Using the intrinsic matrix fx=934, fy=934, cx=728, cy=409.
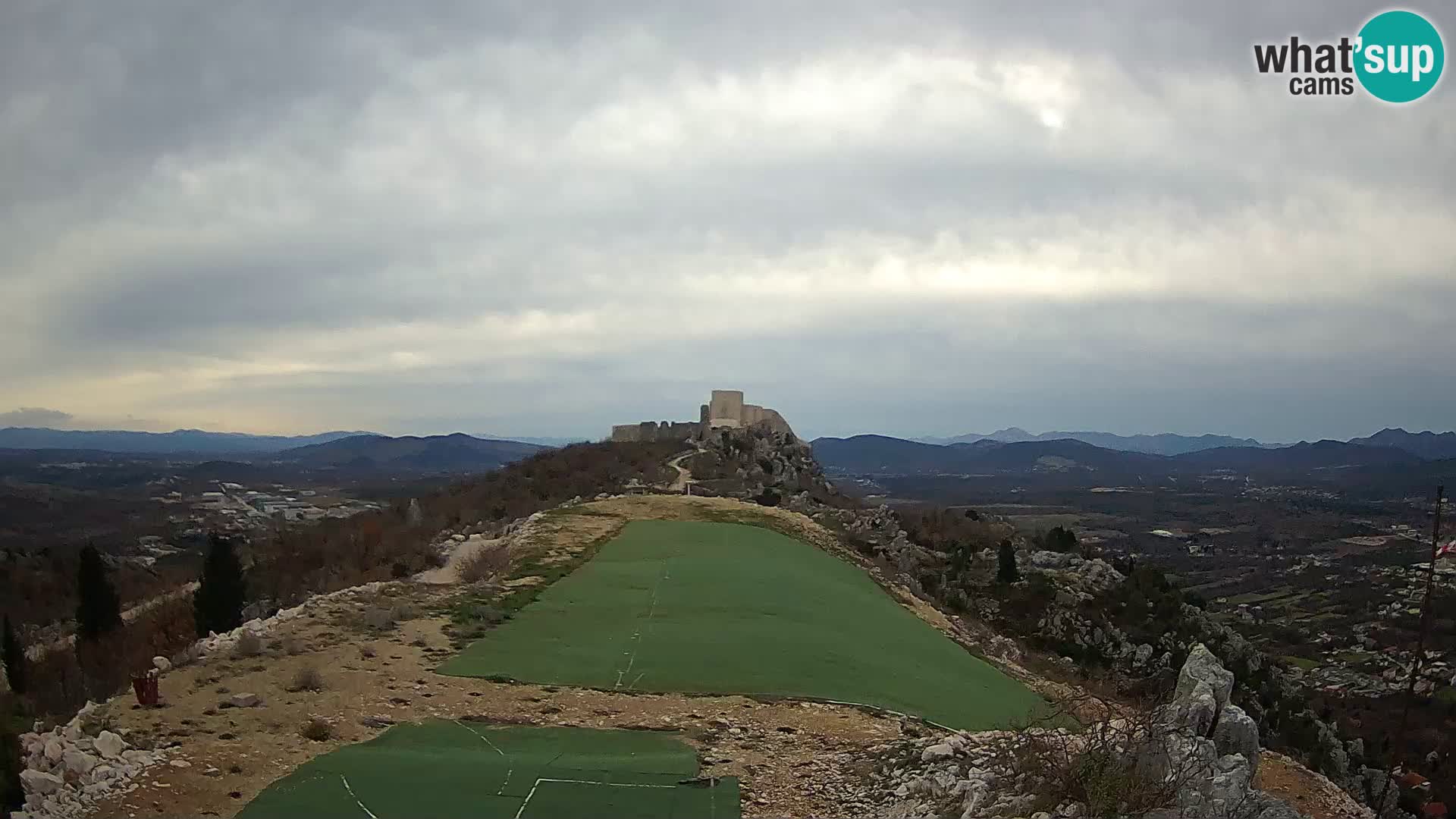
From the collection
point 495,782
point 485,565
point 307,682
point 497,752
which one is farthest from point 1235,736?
point 485,565

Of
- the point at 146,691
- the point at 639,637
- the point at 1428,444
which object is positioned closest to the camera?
the point at 146,691

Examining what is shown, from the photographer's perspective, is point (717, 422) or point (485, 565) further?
Result: point (717, 422)

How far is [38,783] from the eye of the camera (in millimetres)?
7293

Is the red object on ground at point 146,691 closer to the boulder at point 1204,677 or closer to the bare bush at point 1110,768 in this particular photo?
the bare bush at point 1110,768

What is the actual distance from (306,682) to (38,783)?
3.70 m

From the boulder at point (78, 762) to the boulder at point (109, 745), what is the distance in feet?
0.65

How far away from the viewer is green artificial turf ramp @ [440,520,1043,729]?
42.1ft

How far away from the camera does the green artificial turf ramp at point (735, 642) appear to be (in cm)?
1283

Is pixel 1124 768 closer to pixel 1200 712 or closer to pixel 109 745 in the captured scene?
pixel 1200 712

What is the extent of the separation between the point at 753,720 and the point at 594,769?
274 centimetres

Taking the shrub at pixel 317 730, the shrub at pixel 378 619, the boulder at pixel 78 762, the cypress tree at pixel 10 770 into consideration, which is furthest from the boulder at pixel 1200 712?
the shrub at pixel 378 619

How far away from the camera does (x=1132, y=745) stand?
709cm

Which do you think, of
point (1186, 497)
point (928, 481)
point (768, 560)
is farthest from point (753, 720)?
point (928, 481)

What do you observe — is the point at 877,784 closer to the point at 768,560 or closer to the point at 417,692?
the point at 417,692
